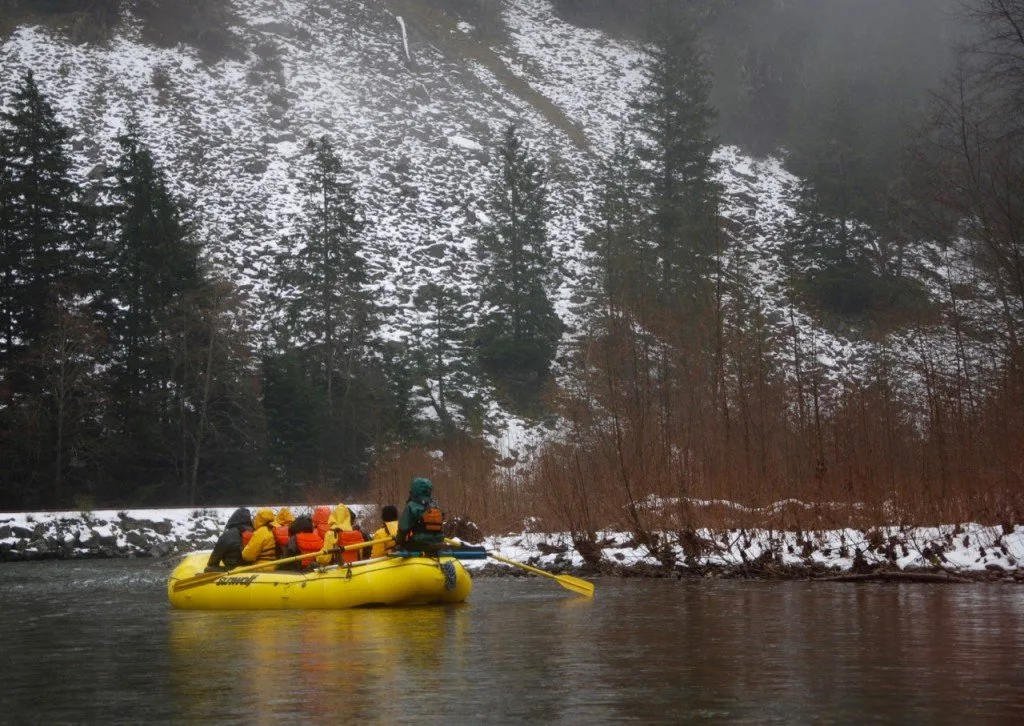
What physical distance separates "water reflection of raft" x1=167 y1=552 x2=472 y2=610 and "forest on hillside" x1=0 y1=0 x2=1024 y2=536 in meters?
4.65

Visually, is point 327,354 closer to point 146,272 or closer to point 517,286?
point 146,272

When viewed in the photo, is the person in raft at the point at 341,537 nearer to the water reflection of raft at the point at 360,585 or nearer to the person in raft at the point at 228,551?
the water reflection of raft at the point at 360,585

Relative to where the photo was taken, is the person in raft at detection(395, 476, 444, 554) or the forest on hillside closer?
the person in raft at detection(395, 476, 444, 554)

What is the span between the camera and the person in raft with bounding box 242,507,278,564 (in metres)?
17.1

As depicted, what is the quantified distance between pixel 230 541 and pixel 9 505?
2063 cm

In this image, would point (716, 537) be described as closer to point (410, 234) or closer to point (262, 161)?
point (410, 234)

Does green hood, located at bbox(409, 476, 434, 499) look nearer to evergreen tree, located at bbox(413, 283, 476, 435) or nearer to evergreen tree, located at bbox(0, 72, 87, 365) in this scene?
evergreen tree, located at bbox(0, 72, 87, 365)

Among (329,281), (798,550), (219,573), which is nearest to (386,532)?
(219,573)

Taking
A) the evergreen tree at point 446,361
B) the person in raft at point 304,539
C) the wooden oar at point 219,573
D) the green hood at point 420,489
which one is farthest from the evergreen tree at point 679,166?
the green hood at point 420,489

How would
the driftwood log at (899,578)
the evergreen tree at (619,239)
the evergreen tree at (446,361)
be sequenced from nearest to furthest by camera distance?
1. the driftwood log at (899,578)
2. the evergreen tree at (446,361)
3. the evergreen tree at (619,239)

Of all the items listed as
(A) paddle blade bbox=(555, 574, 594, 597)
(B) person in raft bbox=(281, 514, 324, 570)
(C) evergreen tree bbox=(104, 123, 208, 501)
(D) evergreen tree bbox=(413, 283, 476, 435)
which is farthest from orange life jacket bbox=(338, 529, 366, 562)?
(D) evergreen tree bbox=(413, 283, 476, 435)

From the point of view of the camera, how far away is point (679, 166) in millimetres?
54938

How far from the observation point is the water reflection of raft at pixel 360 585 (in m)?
14.9

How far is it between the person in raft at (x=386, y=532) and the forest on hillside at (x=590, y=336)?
4.09 m
